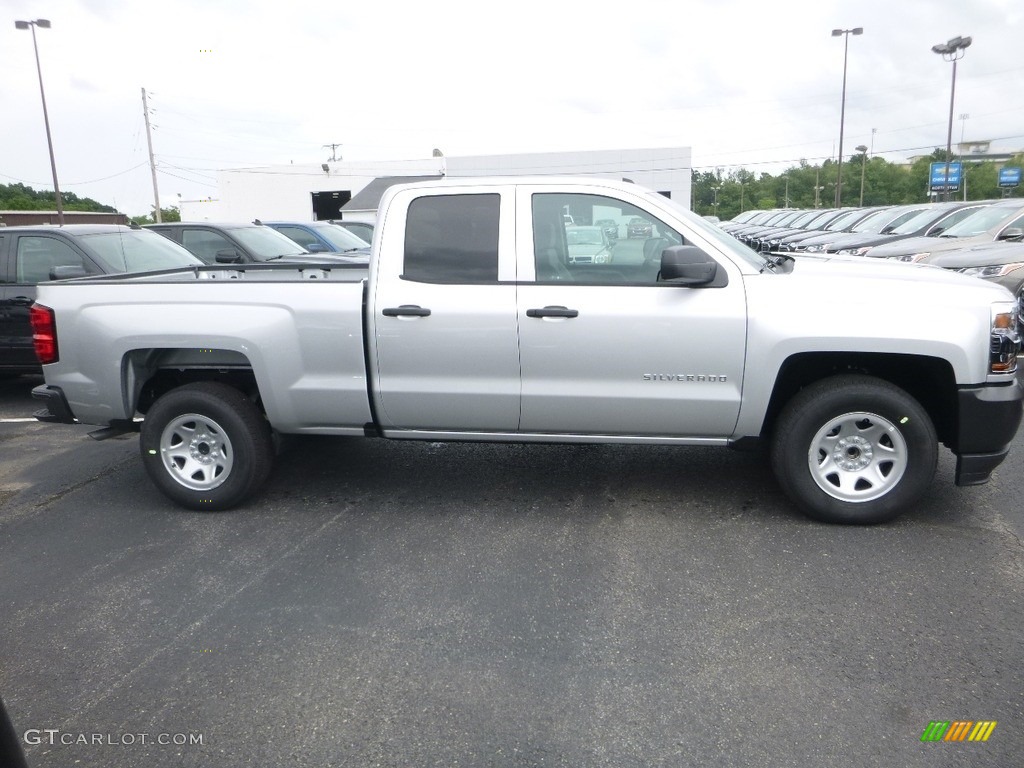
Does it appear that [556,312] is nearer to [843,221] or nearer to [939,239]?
[939,239]

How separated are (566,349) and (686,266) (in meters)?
0.81

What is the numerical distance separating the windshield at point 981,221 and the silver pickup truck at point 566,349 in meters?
8.05

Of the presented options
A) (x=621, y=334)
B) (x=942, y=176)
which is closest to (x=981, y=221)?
(x=621, y=334)

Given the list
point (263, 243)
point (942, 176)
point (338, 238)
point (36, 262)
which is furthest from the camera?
point (942, 176)

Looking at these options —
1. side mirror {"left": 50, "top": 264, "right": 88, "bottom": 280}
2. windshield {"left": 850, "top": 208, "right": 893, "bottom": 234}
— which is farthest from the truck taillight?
windshield {"left": 850, "top": 208, "right": 893, "bottom": 234}

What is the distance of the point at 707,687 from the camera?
3.21 m

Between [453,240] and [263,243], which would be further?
[263,243]

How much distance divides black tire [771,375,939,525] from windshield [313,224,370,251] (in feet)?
36.5

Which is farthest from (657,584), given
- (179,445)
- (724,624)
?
(179,445)

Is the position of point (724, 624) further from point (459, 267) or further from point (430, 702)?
point (459, 267)

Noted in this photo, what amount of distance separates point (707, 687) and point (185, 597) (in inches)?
101

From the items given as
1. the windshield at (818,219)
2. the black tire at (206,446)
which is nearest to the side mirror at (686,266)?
the black tire at (206,446)

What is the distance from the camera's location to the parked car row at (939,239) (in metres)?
9.22

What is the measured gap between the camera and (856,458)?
15.4 ft
